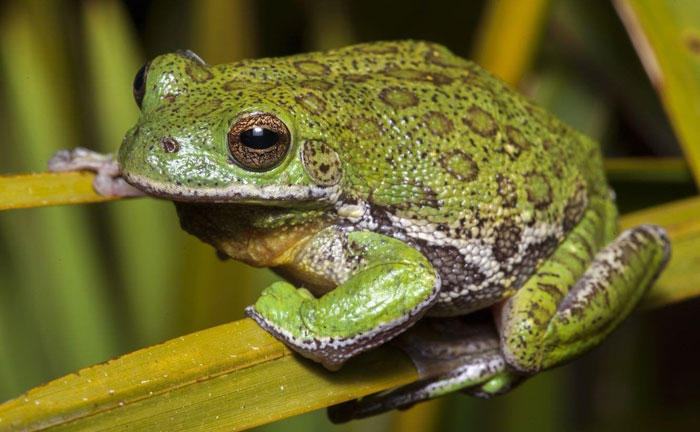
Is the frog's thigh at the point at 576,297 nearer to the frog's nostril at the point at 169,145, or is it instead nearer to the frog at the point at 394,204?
the frog at the point at 394,204

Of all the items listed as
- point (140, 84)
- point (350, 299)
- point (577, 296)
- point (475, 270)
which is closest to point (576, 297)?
point (577, 296)

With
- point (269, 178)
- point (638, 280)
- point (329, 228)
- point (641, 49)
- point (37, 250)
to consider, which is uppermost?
point (641, 49)

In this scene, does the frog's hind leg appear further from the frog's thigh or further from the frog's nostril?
the frog's nostril

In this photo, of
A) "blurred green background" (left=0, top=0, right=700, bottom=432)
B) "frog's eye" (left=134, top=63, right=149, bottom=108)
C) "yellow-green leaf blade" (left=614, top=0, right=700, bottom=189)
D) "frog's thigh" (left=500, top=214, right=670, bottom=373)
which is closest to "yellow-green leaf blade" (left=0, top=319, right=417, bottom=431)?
"frog's thigh" (left=500, top=214, right=670, bottom=373)

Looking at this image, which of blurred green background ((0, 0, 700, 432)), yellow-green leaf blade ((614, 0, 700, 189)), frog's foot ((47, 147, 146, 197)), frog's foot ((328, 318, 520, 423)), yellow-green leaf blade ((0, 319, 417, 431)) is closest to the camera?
yellow-green leaf blade ((0, 319, 417, 431))

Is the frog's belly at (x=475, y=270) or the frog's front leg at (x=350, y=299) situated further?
the frog's belly at (x=475, y=270)

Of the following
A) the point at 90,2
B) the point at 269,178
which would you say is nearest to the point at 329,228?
the point at 269,178

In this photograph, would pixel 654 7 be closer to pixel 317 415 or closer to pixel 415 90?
pixel 415 90

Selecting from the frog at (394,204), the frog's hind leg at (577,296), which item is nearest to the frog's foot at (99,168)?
the frog at (394,204)
